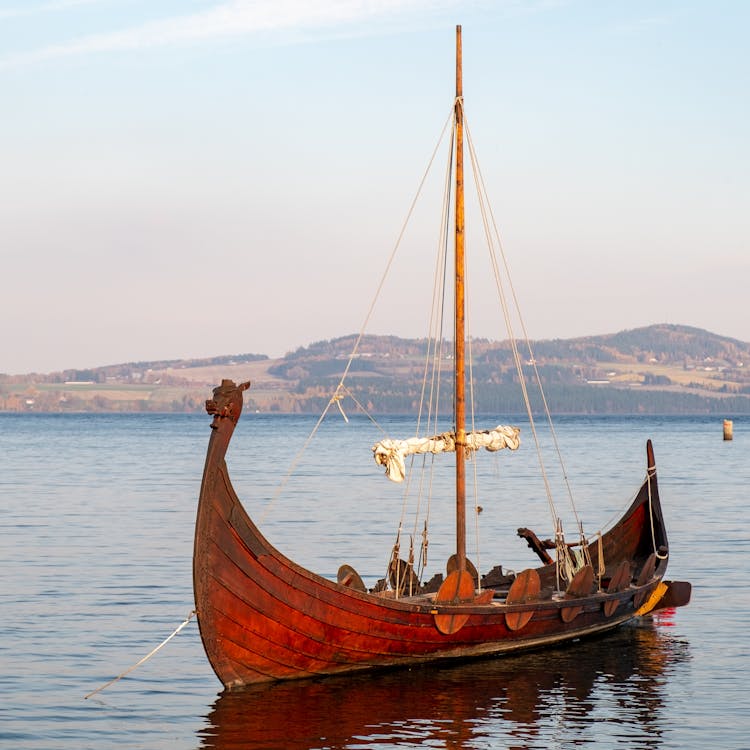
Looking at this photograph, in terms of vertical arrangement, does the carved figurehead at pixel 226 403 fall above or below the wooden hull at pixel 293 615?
above

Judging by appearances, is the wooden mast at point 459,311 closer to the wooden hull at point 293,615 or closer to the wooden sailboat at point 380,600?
the wooden sailboat at point 380,600

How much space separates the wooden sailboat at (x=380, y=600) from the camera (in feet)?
69.2

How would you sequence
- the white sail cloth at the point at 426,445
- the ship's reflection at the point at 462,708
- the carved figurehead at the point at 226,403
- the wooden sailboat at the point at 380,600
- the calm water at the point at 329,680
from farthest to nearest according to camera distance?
1. the white sail cloth at the point at 426,445
2. the wooden sailboat at the point at 380,600
3. the carved figurehead at the point at 226,403
4. the calm water at the point at 329,680
5. the ship's reflection at the point at 462,708

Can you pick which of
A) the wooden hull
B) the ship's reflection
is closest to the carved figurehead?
the wooden hull

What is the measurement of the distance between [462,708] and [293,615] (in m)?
3.13

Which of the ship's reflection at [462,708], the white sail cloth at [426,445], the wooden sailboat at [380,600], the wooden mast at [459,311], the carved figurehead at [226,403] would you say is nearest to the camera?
the ship's reflection at [462,708]

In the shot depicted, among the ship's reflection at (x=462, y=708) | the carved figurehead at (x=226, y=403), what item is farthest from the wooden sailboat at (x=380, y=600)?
the ship's reflection at (x=462, y=708)

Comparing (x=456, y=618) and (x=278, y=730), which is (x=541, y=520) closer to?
(x=456, y=618)

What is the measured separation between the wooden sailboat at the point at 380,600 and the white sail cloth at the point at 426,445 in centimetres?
3

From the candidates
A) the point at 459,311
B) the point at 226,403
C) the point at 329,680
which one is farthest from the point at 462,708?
the point at 459,311

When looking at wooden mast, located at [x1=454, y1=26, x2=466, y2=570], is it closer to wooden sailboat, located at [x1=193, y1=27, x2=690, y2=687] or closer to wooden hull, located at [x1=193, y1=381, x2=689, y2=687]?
wooden sailboat, located at [x1=193, y1=27, x2=690, y2=687]

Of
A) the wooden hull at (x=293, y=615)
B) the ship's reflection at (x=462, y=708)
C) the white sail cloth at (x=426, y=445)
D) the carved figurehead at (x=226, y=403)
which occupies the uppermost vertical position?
the carved figurehead at (x=226, y=403)

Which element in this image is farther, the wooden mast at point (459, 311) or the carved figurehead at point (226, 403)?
the wooden mast at point (459, 311)

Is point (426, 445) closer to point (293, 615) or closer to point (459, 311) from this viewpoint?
point (459, 311)
